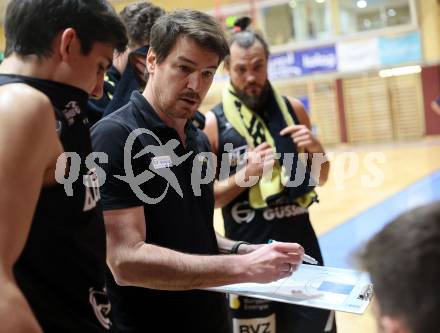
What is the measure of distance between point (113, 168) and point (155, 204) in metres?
0.18

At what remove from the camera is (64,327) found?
132 centimetres

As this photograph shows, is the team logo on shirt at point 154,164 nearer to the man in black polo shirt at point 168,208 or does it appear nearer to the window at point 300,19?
the man in black polo shirt at point 168,208

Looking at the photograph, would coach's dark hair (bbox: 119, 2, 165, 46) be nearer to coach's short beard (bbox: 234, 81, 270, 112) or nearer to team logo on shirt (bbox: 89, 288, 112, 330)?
coach's short beard (bbox: 234, 81, 270, 112)

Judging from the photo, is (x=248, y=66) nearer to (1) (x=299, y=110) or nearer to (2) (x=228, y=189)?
(1) (x=299, y=110)

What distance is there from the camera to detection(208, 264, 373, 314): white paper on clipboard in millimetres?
1670

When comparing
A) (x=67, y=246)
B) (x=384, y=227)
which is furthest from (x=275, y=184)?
(x=384, y=227)

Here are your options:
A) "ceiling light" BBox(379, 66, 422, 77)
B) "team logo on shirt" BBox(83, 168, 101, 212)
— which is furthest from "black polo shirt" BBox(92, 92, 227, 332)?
"ceiling light" BBox(379, 66, 422, 77)

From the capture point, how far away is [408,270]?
87cm

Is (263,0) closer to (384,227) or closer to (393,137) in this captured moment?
(393,137)

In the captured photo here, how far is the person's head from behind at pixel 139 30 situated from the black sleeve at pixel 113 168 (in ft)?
2.42

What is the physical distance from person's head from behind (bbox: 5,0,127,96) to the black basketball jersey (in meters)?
0.05

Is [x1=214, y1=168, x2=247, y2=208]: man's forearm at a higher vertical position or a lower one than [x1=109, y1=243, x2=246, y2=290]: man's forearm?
lower

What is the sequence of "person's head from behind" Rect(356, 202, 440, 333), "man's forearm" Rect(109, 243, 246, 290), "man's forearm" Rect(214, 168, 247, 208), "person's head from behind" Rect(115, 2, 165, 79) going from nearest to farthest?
"person's head from behind" Rect(356, 202, 440, 333) < "man's forearm" Rect(109, 243, 246, 290) < "person's head from behind" Rect(115, 2, 165, 79) < "man's forearm" Rect(214, 168, 247, 208)

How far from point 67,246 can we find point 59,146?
26cm
